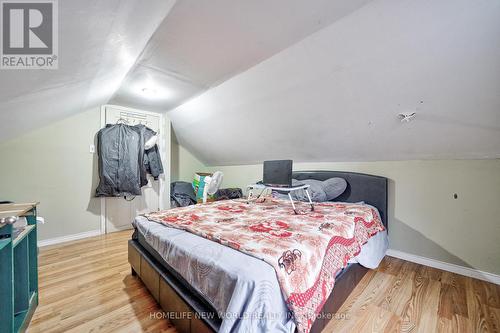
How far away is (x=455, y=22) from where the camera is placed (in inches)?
53.2

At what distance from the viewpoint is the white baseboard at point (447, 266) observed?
6.49 feet

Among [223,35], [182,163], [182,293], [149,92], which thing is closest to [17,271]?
[182,293]

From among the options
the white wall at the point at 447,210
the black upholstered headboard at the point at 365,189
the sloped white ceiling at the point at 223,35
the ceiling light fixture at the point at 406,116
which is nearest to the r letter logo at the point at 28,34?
the sloped white ceiling at the point at 223,35

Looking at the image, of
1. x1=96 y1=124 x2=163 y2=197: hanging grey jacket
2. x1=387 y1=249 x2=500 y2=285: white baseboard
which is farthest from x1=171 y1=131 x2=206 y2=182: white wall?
x1=387 y1=249 x2=500 y2=285: white baseboard

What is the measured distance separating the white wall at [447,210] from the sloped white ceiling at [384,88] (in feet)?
0.51

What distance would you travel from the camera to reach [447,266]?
220cm

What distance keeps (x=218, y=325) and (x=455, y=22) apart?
231 cm

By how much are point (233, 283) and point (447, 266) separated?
2573 millimetres

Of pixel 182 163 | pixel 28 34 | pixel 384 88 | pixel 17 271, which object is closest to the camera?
pixel 28 34

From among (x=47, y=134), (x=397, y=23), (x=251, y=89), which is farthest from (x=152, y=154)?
(x=397, y=23)

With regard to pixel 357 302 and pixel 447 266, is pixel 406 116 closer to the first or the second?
pixel 447 266

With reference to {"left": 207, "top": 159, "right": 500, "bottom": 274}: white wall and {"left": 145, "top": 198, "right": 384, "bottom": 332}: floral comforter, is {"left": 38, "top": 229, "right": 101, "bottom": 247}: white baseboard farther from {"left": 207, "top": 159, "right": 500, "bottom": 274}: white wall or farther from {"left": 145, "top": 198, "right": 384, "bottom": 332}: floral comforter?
{"left": 207, "top": 159, "right": 500, "bottom": 274}: white wall

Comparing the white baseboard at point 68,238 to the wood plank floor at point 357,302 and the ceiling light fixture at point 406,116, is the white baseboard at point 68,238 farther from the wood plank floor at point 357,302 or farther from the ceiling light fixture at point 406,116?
the ceiling light fixture at point 406,116

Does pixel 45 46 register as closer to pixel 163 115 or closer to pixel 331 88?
pixel 331 88
